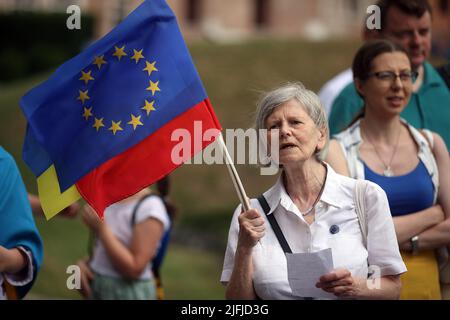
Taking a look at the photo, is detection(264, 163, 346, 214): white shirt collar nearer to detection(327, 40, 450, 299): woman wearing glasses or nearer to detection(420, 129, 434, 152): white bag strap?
detection(327, 40, 450, 299): woman wearing glasses

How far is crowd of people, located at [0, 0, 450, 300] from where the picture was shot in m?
4.07

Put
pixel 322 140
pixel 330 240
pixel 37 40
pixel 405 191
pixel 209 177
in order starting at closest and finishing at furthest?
pixel 330 240, pixel 322 140, pixel 405 191, pixel 209 177, pixel 37 40

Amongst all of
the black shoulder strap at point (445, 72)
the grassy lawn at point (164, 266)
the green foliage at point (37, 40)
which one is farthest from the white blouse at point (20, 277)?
the green foliage at point (37, 40)

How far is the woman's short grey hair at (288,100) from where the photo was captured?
4137mm

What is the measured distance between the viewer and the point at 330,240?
408 cm

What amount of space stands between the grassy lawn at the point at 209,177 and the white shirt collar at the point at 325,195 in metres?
0.39

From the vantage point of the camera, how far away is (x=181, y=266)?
1310 cm

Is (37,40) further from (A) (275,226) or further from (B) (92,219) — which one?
(A) (275,226)

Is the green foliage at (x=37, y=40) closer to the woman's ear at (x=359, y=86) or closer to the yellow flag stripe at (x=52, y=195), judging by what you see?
the woman's ear at (x=359, y=86)

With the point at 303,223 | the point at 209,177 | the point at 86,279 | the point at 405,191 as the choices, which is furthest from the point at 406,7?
the point at 209,177

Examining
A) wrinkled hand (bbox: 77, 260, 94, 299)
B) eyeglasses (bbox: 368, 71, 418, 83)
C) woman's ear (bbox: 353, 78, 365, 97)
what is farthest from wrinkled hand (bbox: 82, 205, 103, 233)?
eyeglasses (bbox: 368, 71, 418, 83)

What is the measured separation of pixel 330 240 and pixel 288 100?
0.54 m

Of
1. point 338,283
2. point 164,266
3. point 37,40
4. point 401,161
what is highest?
point 37,40

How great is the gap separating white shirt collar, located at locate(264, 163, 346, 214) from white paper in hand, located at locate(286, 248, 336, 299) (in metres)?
0.25
